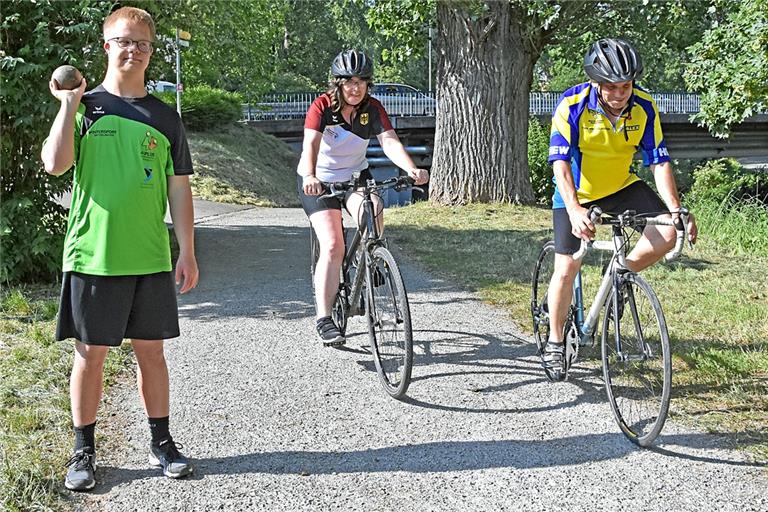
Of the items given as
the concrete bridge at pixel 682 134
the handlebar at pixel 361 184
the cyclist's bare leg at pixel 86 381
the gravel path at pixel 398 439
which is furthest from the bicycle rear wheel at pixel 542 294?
the concrete bridge at pixel 682 134

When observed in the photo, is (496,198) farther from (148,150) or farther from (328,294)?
(148,150)

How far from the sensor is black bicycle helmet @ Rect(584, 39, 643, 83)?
430cm

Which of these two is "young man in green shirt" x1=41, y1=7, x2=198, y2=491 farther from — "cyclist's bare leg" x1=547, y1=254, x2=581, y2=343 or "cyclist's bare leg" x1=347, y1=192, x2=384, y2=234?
"cyclist's bare leg" x1=547, y1=254, x2=581, y2=343

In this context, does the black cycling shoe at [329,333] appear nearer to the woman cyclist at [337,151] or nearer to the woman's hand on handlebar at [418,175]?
the woman cyclist at [337,151]

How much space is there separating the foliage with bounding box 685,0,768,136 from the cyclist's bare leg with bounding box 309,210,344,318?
8.95 m

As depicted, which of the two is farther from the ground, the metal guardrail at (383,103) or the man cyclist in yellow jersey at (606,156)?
the metal guardrail at (383,103)

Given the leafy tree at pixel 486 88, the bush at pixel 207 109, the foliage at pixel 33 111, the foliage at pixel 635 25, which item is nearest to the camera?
the foliage at pixel 33 111

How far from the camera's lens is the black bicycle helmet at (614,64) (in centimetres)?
430

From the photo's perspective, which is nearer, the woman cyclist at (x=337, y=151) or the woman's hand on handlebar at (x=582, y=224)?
the woman's hand on handlebar at (x=582, y=224)

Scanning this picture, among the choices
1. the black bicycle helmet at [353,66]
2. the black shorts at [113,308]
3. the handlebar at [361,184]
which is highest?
the black bicycle helmet at [353,66]

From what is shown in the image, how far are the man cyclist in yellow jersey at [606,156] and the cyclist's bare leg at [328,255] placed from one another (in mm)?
1432

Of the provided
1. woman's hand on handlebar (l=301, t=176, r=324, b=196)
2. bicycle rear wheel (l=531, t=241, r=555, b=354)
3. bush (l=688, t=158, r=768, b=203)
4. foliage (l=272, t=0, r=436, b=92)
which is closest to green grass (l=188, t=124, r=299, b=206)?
bush (l=688, t=158, r=768, b=203)

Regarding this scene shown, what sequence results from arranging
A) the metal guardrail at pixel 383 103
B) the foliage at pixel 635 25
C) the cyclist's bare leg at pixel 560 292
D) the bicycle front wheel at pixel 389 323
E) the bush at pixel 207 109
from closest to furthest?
the bicycle front wheel at pixel 389 323, the cyclist's bare leg at pixel 560 292, the foliage at pixel 635 25, the bush at pixel 207 109, the metal guardrail at pixel 383 103

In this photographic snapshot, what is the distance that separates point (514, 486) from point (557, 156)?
1.74 meters
